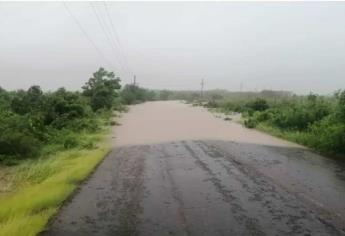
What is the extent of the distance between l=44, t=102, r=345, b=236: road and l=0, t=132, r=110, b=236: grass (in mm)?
310

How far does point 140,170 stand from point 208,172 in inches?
73.4

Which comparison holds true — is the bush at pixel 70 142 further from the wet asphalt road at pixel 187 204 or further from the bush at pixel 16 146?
the wet asphalt road at pixel 187 204

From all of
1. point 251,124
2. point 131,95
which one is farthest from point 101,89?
point 131,95

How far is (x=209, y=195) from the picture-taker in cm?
1047

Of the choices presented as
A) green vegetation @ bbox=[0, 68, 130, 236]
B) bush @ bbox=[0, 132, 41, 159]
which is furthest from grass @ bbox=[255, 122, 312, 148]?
bush @ bbox=[0, 132, 41, 159]

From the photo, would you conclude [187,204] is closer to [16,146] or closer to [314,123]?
[16,146]

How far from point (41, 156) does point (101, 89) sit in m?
31.0

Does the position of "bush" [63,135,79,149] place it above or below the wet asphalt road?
below

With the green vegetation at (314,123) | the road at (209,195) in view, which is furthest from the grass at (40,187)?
the green vegetation at (314,123)

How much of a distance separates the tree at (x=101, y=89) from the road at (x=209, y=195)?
95.5 feet

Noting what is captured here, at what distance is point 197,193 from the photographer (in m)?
10.7

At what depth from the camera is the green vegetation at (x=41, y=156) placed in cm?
915

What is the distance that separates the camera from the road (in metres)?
8.07

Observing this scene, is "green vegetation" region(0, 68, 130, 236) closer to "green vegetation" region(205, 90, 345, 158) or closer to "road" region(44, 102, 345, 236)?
"road" region(44, 102, 345, 236)
